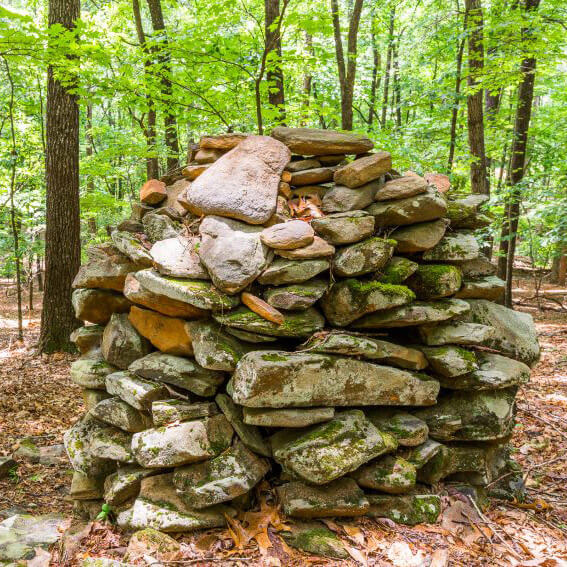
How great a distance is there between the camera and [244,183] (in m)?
4.02

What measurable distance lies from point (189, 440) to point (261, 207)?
2.06 m

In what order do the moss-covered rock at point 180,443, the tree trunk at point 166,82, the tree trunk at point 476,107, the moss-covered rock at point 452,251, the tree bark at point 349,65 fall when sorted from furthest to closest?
the tree bark at point 349,65
the tree trunk at point 476,107
the tree trunk at point 166,82
the moss-covered rock at point 452,251
the moss-covered rock at point 180,443

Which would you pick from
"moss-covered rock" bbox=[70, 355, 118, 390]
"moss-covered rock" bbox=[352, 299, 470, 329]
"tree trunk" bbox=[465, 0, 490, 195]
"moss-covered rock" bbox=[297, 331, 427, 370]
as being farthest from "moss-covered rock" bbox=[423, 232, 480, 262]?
"tree trunk" bbox=[465, 0, 490, 195]

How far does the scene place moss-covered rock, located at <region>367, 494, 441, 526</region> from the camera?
346 cm

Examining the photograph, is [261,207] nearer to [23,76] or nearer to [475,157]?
[475,157]

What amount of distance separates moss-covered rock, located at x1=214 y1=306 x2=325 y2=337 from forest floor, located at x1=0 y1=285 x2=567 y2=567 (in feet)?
4.49

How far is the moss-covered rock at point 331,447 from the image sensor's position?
3219 millimetres

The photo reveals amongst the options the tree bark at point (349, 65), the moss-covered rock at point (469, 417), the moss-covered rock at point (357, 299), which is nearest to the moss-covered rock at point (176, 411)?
the moss-covered rock at point (357, 299)

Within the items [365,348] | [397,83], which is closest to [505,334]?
[365,348]

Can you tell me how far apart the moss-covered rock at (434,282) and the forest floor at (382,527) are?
1.81m

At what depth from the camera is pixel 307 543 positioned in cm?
318

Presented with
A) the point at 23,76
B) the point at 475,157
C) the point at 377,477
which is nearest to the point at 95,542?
the point at 377,477

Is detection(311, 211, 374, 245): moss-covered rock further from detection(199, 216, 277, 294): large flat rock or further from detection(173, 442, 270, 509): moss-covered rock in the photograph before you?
detection(173, 442, 270, 509): moss-covered rock

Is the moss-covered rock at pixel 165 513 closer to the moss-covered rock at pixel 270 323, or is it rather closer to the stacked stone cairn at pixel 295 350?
the stacked stone cairn at pixel 295 350
